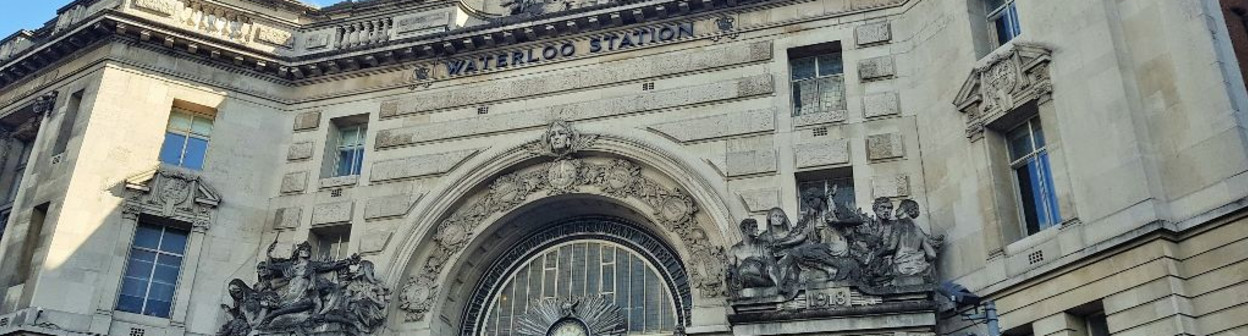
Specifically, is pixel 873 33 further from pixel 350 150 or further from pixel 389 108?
pixel 350 150

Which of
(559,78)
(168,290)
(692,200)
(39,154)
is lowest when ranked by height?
(168,290)

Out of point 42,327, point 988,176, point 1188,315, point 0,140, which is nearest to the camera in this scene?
point 1188,315

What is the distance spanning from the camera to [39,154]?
2516 centimetres

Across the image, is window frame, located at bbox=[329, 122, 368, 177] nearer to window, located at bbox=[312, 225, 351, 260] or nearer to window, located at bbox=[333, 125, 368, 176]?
window, located at bbox=[333, 125, 368, 176]

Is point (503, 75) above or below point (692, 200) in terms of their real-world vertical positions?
above

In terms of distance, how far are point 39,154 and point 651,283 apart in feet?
47.7

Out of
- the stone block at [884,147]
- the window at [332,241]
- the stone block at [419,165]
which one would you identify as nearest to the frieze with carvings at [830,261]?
the stone block at [884,147]

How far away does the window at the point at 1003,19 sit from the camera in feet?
66.4

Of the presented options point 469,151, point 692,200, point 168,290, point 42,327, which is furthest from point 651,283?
point 42,327

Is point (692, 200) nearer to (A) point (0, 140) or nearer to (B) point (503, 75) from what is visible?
(B) point (503, 75)

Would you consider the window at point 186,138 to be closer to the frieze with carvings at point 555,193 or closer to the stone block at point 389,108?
the stone block at point 389,108

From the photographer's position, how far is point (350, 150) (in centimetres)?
2641

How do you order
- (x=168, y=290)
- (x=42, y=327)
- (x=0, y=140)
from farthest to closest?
(x=0, y=140)
(x=168, y=290)
(x=42, y=327)

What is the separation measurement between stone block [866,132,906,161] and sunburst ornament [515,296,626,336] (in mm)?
6210
